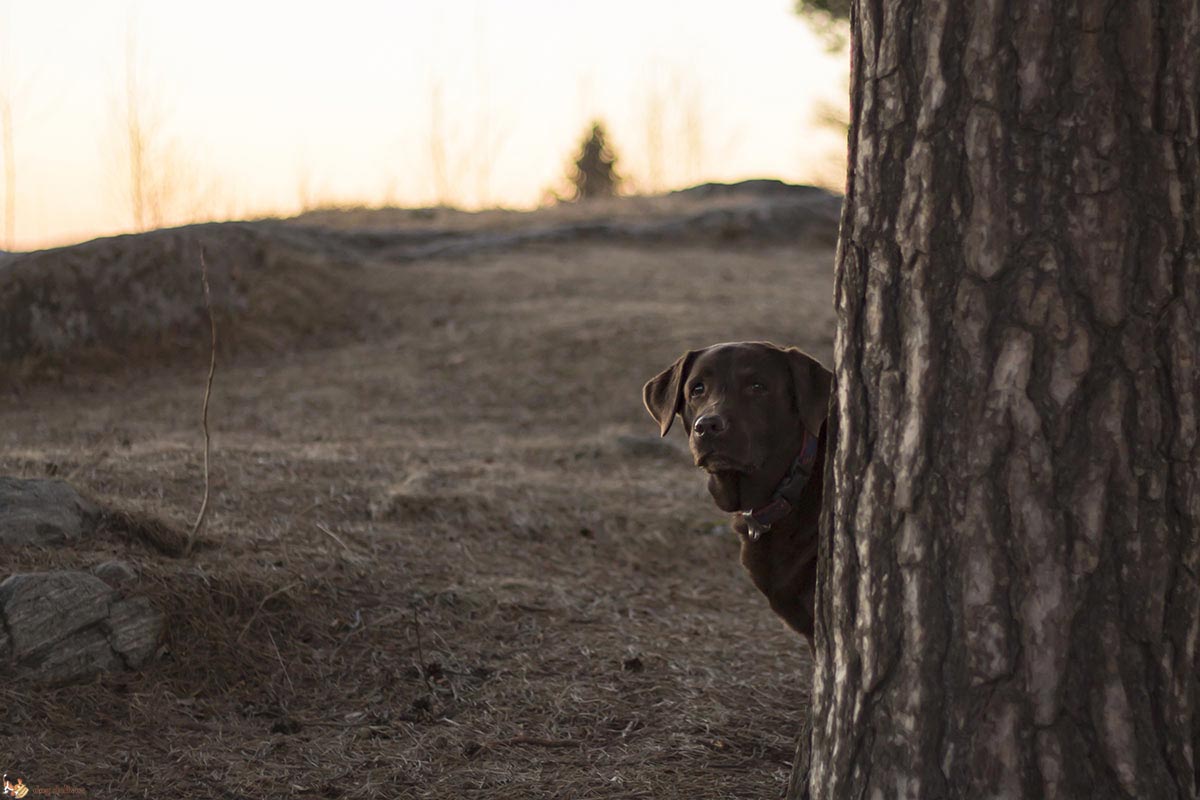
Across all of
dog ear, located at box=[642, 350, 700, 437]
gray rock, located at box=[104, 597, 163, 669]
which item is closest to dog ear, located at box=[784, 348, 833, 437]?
dog ear, located at box=[642, 350, 700, 437]

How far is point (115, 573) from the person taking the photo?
169 inches

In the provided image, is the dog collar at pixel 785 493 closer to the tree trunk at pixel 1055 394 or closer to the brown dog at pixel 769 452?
the brown dog at pixel 769 452

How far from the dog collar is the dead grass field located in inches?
27.2

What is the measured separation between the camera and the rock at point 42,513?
4445mm

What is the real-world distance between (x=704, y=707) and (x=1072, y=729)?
1.91 metres

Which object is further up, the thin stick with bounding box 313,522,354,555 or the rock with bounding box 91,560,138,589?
the rock with bounding box 91,560,138,589

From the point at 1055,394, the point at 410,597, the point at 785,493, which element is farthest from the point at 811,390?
the point at 410,597

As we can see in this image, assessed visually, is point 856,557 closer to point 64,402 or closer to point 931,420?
point 931,420

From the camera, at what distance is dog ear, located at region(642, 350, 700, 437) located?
14.9 ft

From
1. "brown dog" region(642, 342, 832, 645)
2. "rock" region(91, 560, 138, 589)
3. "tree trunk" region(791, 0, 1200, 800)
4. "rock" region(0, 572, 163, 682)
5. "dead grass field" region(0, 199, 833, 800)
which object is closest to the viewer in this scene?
"tree trunk" region(791, 0, 1200, 800)

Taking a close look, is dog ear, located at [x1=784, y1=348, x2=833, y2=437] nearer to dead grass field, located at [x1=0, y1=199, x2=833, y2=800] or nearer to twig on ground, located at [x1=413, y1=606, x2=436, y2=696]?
dead grass field, located at [x1=0, y1=199, x2=833, y2=800]

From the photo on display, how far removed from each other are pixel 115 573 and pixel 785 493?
96.7 inches

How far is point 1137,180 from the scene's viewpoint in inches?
95.5

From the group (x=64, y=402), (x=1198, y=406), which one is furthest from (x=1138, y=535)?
(x=64, y=402)
